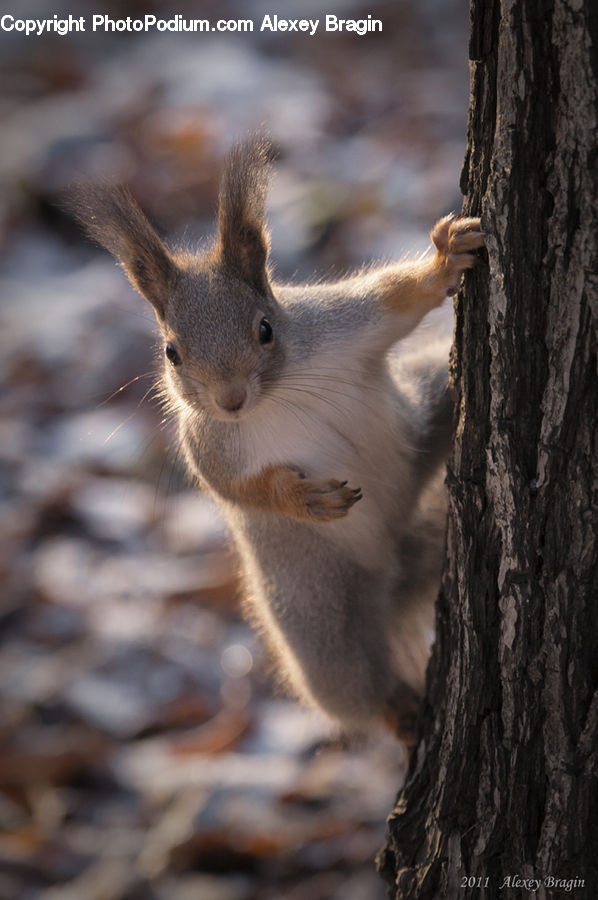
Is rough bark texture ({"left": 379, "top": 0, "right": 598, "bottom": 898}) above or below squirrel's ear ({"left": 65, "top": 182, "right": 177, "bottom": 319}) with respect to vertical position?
below

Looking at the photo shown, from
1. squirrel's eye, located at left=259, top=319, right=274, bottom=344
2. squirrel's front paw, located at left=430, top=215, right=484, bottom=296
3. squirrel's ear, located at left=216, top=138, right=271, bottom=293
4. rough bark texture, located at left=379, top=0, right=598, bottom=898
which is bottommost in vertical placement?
rough bark texture, located at left=379, top=0, right=598, bottom=898

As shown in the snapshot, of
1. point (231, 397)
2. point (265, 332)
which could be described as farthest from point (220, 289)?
point (231, 397)

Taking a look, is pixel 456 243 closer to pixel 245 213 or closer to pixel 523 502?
pixel 523 502

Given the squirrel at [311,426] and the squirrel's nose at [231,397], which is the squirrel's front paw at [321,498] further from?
the squirrel's nose at [231,397]

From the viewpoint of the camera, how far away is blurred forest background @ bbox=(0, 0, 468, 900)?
2234 millimetres

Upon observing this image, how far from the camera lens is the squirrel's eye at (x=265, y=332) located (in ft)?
5.80

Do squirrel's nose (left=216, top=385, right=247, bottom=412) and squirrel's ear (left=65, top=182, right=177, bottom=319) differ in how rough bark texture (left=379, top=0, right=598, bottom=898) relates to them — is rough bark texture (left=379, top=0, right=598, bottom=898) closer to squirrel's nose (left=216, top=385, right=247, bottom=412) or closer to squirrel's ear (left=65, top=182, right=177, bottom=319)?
squirrel's nose (left=216, top=385, right=247, bottom=412)

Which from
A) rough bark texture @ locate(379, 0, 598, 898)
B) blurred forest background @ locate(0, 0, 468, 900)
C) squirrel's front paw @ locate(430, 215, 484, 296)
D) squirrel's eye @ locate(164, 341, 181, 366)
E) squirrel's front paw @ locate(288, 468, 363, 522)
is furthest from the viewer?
blurred forest background @ locate(0, 0, 468, 900)

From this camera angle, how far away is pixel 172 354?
1.82 metres

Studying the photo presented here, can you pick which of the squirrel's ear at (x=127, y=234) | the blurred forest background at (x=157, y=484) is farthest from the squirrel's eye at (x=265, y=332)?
the blurred forest background at (x=157, y=484)

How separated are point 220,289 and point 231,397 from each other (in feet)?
0.70

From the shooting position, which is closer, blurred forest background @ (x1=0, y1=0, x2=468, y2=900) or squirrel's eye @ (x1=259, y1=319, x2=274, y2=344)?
squirrel's eye @ (x1=259, y1=319, x2=274, y2=344)

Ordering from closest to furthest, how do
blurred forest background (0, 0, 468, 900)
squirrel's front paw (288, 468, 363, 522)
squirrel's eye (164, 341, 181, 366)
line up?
squirrel's front paw (288, 468, 363, 522), squirrel's eye (164, 341, 181, 366), blurred forest background (0, 0, 468, 900)

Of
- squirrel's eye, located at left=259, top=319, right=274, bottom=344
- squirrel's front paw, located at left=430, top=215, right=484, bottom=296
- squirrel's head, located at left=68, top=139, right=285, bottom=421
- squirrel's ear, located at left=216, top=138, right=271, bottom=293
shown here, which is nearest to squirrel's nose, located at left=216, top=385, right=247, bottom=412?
squirrel's head, located at left=68, top=139, right=285, bottom=421
